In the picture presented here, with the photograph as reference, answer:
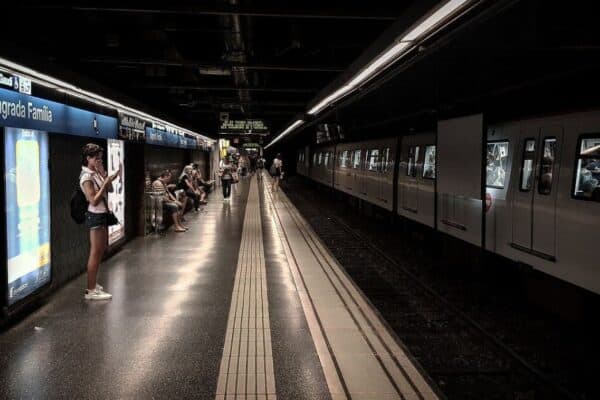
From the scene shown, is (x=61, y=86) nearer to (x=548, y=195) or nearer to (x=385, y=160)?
(x=548, y=195)

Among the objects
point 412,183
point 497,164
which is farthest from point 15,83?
point 412,183

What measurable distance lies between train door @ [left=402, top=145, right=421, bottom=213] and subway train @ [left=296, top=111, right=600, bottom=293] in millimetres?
333

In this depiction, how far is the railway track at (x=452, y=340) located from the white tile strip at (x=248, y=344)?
1450mm

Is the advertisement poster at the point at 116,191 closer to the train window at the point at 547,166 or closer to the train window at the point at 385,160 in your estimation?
the train window at the point at 547,166

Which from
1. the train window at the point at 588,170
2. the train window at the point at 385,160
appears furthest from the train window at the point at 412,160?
the train window at the point at 588,170

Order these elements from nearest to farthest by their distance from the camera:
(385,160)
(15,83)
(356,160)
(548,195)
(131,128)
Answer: (15,83), (548,195), (131,128), (385,160), (356,160)

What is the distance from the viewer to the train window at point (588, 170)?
5.85 metres

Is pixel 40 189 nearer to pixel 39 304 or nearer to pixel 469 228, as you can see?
pixel 39 304

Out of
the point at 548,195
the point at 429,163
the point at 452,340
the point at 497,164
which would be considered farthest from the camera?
the point at 429,163

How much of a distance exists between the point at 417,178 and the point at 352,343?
790cm

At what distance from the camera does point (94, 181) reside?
6242 millimetres

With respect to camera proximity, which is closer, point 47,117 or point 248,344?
point 248,344

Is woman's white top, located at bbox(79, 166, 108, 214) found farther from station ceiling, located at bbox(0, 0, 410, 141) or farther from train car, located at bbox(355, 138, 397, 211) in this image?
train car, located at bbox(355, 138, 397, 211)

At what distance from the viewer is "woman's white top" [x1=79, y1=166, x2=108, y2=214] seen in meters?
6.18
